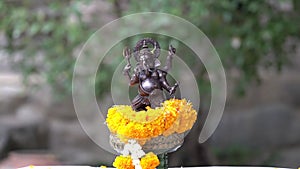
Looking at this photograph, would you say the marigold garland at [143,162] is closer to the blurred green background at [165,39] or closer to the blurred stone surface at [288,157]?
the blurred green background at [165,39]

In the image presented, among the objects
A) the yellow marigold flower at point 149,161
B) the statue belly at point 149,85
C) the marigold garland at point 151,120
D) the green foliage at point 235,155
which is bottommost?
the yellow marigold flower at point 149,161

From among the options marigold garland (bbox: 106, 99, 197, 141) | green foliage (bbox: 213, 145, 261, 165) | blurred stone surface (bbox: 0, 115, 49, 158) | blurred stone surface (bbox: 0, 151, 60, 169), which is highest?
blurred stone surface (bbox: 0, 115, 49, 158)

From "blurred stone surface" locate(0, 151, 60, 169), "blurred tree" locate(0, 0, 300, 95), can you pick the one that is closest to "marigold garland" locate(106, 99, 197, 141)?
"blurred tree" locate(0, 0, 300, 95)

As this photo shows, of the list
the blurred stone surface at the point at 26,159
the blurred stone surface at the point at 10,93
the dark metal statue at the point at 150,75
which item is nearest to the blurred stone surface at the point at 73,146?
the blurred stone surface at the point at 26,159

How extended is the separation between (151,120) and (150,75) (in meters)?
0.18

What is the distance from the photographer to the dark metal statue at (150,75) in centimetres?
206

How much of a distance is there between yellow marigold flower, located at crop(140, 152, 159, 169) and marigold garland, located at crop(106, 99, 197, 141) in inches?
2.6

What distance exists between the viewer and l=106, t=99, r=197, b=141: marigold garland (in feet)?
6.42

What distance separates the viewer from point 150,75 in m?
2.08

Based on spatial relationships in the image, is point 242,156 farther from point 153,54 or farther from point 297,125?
point 153,54

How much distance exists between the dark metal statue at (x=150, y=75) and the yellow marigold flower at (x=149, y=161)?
6.3 inches

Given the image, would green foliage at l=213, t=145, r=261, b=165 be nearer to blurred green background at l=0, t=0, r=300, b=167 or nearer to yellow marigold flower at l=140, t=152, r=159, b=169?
blurred green background at l=0, t=0, r=300, b=167

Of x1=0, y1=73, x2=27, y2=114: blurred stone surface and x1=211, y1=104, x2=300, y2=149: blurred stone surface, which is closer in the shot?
x1=0, y1=73, x2=27, y2=114: blurred stone surface

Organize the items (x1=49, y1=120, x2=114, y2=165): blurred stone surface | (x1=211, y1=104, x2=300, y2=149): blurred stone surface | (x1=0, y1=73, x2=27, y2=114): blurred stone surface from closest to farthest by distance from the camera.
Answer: (x1=49, y1=120, x2=114, y2=165): blurred stone surface → (x1=0, y1=73, x2=27, y2=114): blurred stone surface → (x1=211, y1=104, x2=300, y2=149): blurred stone surface
